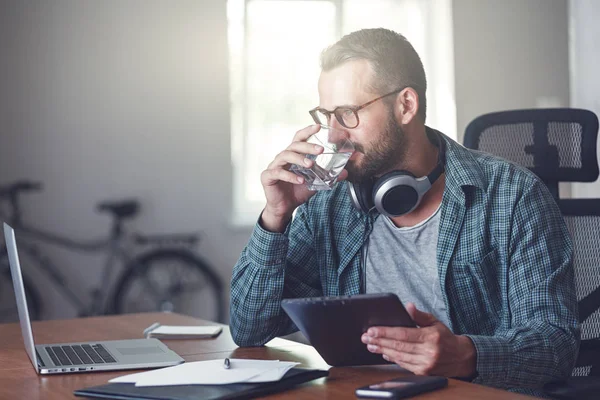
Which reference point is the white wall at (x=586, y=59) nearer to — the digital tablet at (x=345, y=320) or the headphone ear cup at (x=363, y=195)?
the headphone ear cup at (x=363, y=195)

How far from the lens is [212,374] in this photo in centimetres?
109

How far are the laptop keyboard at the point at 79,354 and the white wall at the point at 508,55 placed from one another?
4001mm

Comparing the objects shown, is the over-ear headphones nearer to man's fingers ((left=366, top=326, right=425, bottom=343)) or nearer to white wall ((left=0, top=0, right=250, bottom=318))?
man's fingers ((left=366, top=326, right=425, bottom=343))

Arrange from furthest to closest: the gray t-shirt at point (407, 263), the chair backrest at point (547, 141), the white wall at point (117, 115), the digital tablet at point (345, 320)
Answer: the white wall at point (117, 115), the chair backrest at point (547, 141), the gray t-shirt at point (407, 263), the digital tablet at point (345, 320)

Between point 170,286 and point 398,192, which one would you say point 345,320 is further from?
point 170,286

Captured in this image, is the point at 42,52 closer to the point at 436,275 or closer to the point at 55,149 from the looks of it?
the point at 55,149

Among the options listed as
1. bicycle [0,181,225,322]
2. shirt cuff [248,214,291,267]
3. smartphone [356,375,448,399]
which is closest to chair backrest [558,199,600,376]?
shirt cuff [248,214,291,267]

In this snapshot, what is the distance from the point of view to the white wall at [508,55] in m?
5.19

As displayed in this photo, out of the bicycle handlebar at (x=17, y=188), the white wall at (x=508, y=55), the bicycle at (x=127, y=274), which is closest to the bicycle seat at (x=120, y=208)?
the bicycle at (x=127, y=274)

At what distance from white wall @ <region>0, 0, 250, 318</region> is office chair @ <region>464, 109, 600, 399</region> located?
292cm

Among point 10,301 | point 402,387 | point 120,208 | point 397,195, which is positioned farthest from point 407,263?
point 10,301

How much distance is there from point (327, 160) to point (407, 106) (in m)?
0.31

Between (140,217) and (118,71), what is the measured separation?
2.82ft

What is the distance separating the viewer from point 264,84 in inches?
189
